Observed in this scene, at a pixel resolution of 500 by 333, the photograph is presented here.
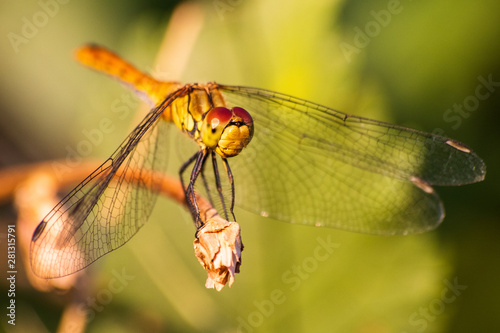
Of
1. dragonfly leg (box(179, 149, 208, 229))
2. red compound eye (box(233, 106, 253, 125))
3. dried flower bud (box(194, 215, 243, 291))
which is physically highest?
red compound eye (box(233, 106, 253, 125))

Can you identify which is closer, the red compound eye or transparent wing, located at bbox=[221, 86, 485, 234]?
the red compound eye

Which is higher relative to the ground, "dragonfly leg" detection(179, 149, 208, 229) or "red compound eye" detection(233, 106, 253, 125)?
"red compound eye" detection(233, 106, 253, 125)

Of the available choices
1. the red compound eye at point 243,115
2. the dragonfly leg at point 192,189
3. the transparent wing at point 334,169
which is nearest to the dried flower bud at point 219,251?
the dragonfly leg at point 192,189

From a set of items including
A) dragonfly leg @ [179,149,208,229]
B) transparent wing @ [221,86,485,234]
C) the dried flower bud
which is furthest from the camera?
transparent wing @ [221,86,485,234]

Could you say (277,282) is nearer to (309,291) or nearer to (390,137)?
(309,291)

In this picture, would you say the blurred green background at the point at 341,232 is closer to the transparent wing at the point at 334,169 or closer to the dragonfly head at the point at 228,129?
the transparent wing at the point at 334,169

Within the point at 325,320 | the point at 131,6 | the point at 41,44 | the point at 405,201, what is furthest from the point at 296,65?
the point at 41,44

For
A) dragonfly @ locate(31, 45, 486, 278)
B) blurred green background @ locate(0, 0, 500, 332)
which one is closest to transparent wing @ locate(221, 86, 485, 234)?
dragonfly @ locate(31, 45, 486, 278)

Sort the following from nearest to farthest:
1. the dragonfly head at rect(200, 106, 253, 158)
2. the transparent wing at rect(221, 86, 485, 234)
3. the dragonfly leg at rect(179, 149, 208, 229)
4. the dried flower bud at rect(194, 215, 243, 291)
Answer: the dried flower bud at rect(194, 215, 243, 291) → the dragonfly leg at rect(179, 149, 208, 229) → the dragonfly head at rect(200, 106, 253, 158) → the transparent wing at rect(221, 86, 485, 234)

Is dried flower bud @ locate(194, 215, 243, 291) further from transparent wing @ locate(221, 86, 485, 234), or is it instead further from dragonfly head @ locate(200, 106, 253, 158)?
transparent wing @ locate(221, 86, 485, 234)
